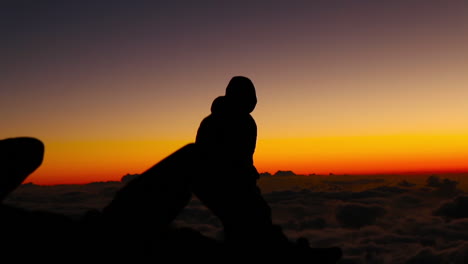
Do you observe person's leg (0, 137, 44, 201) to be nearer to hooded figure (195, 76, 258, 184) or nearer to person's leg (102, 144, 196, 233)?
person's leg (102, 144, 196, 233)

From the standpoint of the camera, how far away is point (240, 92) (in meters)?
10.2

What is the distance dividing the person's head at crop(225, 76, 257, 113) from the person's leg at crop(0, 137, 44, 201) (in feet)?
16.6

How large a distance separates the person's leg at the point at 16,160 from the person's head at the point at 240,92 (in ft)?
16.6

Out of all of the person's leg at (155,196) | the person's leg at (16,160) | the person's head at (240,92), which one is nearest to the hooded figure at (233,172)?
the person's head at (240,92)

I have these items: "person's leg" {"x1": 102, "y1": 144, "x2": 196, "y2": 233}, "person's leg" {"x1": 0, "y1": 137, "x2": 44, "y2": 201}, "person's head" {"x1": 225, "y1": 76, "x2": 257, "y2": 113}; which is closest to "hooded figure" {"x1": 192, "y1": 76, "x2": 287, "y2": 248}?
"person's head" {"x1": 225, "y1": 76, "x2": 257, "y2": 113}

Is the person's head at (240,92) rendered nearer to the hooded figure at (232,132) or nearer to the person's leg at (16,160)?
the hooded figure at (232,132)

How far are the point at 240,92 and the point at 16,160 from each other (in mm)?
5703

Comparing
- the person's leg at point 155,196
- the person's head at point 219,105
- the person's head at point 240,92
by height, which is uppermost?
the person's head at point 240,92

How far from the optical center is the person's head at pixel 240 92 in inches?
402

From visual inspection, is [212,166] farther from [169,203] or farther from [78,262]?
[78,262]

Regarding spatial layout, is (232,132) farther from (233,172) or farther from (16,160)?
(16,160)

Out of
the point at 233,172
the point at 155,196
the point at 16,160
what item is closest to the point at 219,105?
the point at 233,172

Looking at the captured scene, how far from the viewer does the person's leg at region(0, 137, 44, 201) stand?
6387 millimetres

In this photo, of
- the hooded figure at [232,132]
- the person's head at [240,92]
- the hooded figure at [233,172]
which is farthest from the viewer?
the person's head at [240,92]
